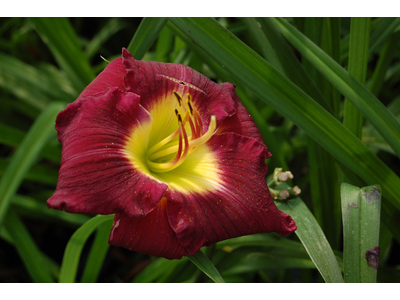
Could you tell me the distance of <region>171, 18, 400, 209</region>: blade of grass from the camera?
769 millimetres

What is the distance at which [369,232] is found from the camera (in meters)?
0.71

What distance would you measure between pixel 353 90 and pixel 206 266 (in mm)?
534

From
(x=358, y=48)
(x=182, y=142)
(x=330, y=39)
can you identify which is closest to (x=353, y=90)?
(x=358, y=48)

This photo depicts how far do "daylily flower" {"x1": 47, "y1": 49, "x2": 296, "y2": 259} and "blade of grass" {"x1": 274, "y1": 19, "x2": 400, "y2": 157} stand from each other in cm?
22

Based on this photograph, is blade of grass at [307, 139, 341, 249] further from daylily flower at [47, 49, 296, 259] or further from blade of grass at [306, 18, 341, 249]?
daylily flower at [47, 49, 296, 259]

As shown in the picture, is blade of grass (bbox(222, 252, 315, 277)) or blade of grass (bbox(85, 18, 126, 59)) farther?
blade of grass (bbox(85, 18, 126, 59))

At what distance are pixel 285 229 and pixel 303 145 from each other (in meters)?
0.67

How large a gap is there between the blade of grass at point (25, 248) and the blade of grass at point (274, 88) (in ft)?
2.72

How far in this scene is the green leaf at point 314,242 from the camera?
0.69 metres

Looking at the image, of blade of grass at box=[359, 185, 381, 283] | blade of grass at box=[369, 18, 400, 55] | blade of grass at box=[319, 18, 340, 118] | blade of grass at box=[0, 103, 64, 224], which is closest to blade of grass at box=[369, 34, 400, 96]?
blade of grass at box=[369, 18, 400, 55]

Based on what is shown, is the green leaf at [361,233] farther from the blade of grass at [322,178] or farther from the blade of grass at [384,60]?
the blade of grass at [384,60]

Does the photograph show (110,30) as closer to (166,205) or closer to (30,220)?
(30,220)

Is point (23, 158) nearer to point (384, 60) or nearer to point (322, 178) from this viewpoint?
point (322, 178)

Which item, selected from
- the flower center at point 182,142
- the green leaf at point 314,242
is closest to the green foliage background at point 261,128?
the green leaf at point 314,242
